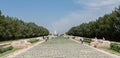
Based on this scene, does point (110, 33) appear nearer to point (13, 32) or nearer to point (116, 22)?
point (116, 22)

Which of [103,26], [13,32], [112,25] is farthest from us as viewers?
[13,32]

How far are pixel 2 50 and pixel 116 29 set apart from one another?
3730cm

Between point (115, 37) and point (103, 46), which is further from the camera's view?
point (115, 37)

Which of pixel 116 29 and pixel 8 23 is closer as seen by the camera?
pixel 116 29

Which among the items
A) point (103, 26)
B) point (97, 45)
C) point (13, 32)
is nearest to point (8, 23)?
point (13, 32)

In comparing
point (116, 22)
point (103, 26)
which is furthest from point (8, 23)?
point (116, 22)

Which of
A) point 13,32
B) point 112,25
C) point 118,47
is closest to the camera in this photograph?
point 118,47

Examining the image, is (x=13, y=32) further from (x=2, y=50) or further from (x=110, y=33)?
(x=2, y=50)

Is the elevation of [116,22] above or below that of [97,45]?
above

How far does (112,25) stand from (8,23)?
93.8 ft

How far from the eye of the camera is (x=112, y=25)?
7394cm

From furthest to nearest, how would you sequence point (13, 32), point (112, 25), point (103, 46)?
1. point (13, 32)
2. point (112, 25)
3. point (103, 46)

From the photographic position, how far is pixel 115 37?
255 feet

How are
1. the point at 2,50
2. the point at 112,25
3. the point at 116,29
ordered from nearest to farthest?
the point at 2,50 < the point at 116,29 < the point at 112,25
